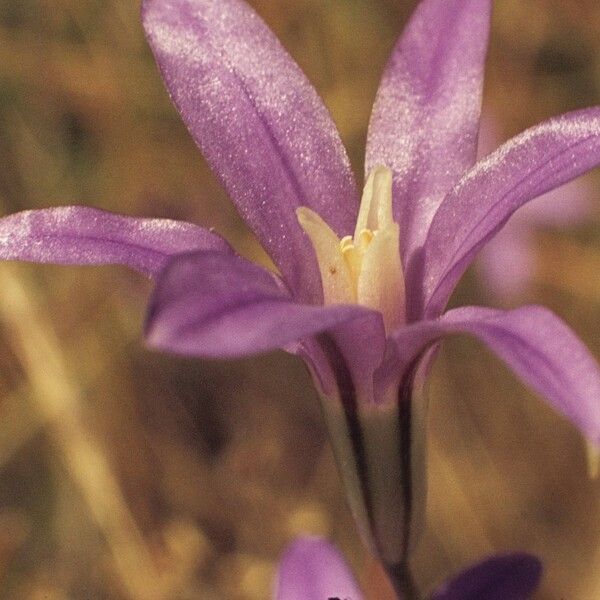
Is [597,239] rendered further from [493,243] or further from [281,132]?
[281,132]

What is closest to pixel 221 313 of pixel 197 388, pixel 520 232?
pixel 197 388

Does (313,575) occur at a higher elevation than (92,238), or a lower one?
lower

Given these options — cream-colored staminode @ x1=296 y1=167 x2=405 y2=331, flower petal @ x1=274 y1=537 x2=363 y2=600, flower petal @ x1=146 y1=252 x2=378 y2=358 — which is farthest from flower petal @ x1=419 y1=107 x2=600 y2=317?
flower petal @ x1=274 y1=537 x2=363 y2=600

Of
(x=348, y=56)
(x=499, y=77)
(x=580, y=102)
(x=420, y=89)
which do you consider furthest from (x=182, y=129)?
(x=420, y=89)

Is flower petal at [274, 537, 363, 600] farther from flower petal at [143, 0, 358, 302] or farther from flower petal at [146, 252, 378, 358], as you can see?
flower petal at [146, 252, 378, 358]

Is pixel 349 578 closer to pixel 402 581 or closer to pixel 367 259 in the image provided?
pixel 402 581

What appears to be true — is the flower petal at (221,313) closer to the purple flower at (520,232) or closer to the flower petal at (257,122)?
the flower petal at (257,122)
